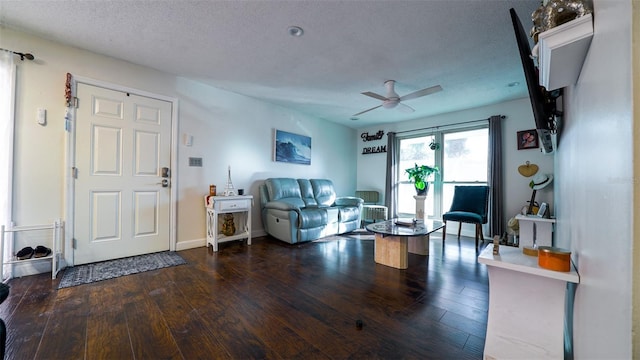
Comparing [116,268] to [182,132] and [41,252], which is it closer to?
[41,252]

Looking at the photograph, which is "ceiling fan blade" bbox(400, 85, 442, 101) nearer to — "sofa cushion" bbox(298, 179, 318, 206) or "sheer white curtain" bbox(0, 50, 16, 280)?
"sofa cushion" bbox(298, 179, 318, 206)

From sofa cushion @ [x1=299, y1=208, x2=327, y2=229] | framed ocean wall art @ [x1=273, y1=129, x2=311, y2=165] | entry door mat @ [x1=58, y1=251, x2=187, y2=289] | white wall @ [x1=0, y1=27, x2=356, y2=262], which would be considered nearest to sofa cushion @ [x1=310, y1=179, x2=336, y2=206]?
white wall @ [x1=0, y1=27, x2=356, y2=262]

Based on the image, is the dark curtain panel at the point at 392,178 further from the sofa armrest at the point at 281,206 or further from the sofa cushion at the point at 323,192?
the sofa armrest at the point at 281,206

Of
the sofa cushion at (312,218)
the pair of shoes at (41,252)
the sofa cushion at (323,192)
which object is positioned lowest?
the pair of shoes at (41,252)

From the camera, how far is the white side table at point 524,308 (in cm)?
103

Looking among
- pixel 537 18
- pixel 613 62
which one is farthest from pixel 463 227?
pixel 613 62

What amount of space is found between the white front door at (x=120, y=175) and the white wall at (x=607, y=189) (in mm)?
3648

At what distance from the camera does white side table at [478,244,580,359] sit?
103 centimetres

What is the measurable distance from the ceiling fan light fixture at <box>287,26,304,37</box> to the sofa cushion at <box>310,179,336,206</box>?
9.24ft

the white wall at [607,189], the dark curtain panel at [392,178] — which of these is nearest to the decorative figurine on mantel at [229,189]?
the dark curtain panel at [392,178]

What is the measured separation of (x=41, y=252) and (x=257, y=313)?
226cm

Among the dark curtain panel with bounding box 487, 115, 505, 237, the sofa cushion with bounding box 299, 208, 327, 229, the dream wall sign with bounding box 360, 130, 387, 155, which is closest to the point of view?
the sofa cushion with bounding box 299, 208, 327, 229

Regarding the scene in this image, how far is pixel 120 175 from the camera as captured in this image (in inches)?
107

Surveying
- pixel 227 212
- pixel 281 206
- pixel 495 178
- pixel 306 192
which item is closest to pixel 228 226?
pixel 227 212
